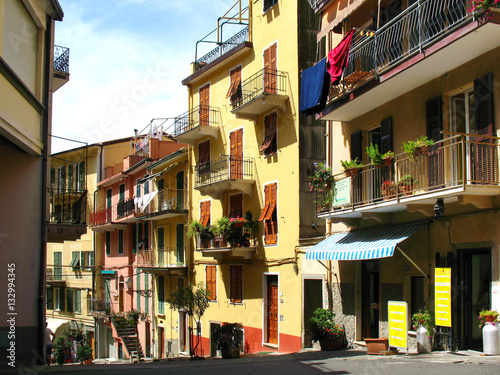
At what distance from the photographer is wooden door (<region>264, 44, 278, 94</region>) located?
2358 cm

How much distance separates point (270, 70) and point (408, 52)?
10.4 m

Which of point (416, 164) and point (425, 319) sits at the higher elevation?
point (416, 164)

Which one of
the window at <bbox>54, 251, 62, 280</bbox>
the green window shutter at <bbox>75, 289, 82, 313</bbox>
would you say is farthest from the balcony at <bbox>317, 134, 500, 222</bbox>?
the window at <bbox>54, 251, 62, 280</bbox>

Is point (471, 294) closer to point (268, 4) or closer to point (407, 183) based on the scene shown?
point (407, 183)

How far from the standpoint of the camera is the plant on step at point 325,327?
18.3 metres

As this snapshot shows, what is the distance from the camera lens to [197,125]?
92.5ft

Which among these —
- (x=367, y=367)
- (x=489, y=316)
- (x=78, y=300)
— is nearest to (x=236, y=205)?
(x=367, y=367)

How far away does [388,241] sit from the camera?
15.2 meters

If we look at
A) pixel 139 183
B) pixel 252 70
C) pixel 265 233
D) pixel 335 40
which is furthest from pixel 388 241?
pixel 139 183

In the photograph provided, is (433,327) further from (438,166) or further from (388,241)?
(438,166)

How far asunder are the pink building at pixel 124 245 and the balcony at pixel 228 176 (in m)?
6.46

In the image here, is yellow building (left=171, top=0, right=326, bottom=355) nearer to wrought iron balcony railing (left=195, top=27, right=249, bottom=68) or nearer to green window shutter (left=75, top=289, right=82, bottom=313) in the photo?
wrought iron balcony railing (left=195, top=27, right=249, bottom=68)

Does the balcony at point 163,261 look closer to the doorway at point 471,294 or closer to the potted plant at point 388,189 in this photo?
the potted plant at point 388,189

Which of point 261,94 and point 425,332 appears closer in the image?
point 425,332
